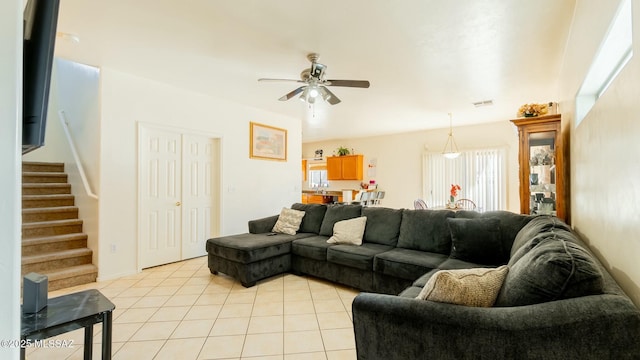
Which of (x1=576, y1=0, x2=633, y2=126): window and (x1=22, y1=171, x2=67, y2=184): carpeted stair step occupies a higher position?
(x1=576, y1=0, x2=633, y2=126): window

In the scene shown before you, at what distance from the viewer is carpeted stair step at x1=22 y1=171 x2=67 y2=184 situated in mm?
4273

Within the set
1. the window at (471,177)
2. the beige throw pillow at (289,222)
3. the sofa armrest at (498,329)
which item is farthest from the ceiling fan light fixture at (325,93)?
the window at (471,177)

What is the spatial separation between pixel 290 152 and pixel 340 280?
3.37 meters

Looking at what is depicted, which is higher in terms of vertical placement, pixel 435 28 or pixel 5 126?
pixel 435 28

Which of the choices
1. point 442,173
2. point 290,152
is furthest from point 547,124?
point 290,152

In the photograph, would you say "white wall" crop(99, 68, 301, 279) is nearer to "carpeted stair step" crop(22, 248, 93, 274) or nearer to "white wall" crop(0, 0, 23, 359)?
"carpeted stair step" crop(22, 248, 93, 274)

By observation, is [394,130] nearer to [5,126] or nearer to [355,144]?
[355,144]

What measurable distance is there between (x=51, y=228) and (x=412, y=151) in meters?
7.05

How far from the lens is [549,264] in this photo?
1.12 meters

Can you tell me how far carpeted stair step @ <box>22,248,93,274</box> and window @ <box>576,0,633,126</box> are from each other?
4.97 meters

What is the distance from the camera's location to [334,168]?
28.0ft

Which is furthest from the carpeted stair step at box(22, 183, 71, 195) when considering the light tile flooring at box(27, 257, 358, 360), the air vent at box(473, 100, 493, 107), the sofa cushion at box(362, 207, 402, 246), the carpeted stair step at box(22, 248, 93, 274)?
the air vent at box(473, 100, 493, 107)

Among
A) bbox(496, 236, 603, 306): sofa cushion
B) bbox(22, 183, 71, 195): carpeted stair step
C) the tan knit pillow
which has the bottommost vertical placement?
the tan knit pillow

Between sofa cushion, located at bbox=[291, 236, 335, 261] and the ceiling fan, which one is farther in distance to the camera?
sofa cushion, located at bbox=[291, 236, 335, 261]
